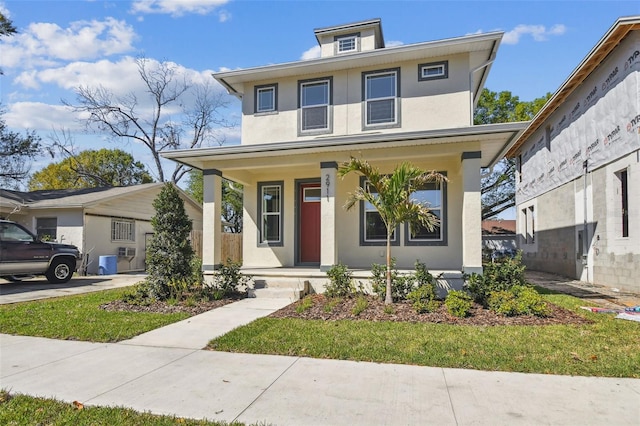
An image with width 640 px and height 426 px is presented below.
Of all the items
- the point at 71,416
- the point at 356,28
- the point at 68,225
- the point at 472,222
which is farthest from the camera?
the point at 68,225

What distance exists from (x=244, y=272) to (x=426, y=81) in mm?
7142

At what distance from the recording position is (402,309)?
7.63 metres

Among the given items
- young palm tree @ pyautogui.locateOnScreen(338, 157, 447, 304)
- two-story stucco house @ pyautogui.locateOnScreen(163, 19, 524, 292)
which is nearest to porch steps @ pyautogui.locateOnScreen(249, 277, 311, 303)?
two-story stucco house @ pyautogui.locateOnScreen(163, 19, 524, 292)

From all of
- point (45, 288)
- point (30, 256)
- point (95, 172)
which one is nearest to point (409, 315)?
point (45, 288)

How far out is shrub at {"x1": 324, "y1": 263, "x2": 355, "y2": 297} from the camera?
28.9 ft

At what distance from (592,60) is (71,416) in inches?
572

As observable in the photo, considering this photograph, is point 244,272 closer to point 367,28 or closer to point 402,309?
point 402,309

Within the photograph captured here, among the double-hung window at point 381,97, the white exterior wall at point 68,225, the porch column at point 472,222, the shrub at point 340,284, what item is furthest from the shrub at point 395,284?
the white exterior wall at point 68,225

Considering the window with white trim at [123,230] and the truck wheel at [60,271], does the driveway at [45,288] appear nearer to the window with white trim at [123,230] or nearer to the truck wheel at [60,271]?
the truck wheel at [60,271]

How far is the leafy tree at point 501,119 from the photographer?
1088 inches

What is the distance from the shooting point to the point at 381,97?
36.9 ft

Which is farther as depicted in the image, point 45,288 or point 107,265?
point 107,265

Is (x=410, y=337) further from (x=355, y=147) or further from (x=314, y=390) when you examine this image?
(x=355, y=147)

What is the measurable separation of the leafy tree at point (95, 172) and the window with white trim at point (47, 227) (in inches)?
687
